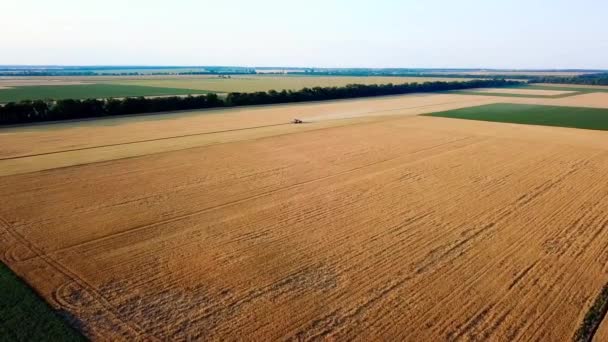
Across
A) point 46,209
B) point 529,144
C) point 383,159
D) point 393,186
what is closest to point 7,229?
point 46,209

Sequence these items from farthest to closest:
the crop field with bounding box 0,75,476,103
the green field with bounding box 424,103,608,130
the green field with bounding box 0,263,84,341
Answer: the crop field with bounding box 0,75,476,103 → the green field with bounding box 424,103,608,130 → the green field with bounding box 0,263,84,341

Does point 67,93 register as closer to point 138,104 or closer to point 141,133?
point 138,104

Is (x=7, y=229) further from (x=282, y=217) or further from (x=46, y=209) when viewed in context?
(x=282, y=217)

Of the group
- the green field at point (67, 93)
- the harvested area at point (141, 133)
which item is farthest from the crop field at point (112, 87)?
the harvested area at point (141, 133)

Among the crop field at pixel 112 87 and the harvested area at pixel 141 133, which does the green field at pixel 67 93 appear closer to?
the crop field at pixel 112 87

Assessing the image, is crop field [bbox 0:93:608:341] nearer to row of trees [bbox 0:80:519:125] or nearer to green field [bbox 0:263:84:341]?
green field [bbox 0:263:84:341]

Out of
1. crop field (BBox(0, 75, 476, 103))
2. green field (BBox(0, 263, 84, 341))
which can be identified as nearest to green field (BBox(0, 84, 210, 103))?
crop field (BBox(0, 75, 476, 103))
